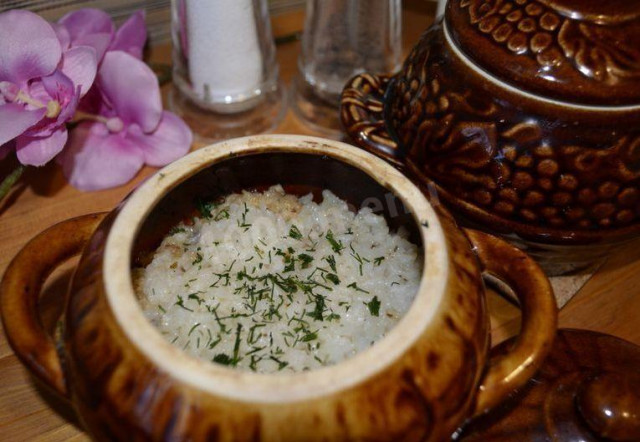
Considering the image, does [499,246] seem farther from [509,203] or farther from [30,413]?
[30,413]

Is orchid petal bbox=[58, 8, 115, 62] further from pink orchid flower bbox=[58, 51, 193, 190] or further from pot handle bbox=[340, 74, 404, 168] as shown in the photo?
pot handle bbox=[340, 74, 404, 168]

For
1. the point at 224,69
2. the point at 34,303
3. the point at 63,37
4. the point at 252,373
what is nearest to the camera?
the point at 252,373

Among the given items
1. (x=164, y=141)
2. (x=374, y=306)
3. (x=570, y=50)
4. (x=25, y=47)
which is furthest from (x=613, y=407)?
(x=25, y=47)

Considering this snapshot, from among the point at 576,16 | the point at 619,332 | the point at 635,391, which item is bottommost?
the point at 619,332

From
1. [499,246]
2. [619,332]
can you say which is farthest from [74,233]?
[619,332]

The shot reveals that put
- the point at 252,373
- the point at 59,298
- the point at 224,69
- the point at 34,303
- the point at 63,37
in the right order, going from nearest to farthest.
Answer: the point at 252,373
the point at 34,303
the point at 59,298
the point at 63,37
the point at 224,69

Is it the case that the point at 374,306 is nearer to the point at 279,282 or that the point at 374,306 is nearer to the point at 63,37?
the point at 279,282
